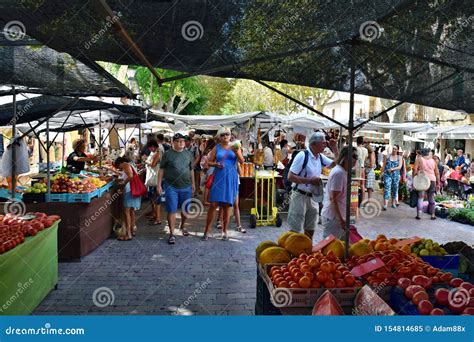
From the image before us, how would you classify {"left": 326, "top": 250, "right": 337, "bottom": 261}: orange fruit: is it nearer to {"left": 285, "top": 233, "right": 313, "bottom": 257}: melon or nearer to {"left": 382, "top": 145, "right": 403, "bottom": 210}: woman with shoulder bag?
{"left": 285, "top": 233, "right": 313, "bottom": 257}: melon

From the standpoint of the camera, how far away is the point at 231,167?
7.95m

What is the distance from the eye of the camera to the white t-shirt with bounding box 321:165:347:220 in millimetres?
5129

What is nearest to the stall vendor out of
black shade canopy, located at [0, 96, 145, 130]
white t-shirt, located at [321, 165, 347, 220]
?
black shade canopy, located at [0, 96, 145, 130]

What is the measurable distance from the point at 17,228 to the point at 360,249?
3.97m

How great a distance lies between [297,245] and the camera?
4.17 metres

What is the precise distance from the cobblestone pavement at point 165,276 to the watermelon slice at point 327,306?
1979 mm

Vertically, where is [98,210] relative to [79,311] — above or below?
above

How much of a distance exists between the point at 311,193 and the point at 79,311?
3311 mm

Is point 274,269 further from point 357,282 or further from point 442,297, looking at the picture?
point 442,297

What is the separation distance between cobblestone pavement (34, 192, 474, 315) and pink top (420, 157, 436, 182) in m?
2.01

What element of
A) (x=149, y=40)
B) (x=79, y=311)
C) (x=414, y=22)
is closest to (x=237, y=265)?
(x=79, y=311)

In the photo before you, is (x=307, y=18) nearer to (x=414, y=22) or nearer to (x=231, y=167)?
(x=414, y=22)

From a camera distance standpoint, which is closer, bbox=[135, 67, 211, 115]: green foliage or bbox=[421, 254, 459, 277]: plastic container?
bbox=[421, 254, 459, 277]: plastic container

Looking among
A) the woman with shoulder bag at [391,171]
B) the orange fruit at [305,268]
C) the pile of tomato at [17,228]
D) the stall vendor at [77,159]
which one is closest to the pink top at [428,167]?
the woman with shoulder bag at [391,171]
